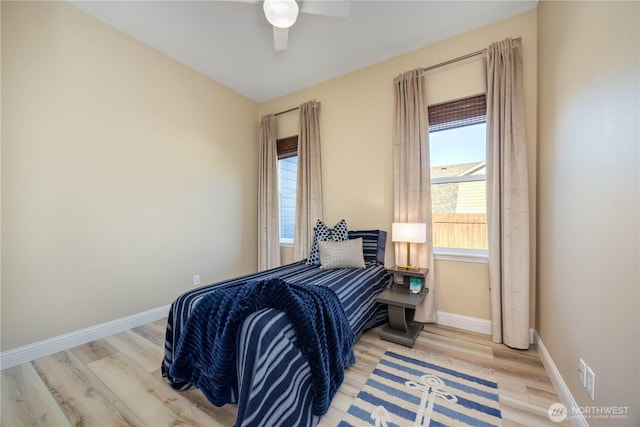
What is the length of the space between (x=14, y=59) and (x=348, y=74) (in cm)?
306

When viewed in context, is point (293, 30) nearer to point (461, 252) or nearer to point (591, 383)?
point (461, 252)

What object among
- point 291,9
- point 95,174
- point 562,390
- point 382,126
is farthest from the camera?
point 382,126

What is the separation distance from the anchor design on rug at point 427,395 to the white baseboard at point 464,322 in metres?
0.93

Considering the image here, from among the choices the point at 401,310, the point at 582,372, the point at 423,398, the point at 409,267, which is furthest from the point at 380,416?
the point at 409,267

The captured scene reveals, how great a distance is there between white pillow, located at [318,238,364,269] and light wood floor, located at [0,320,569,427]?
2.30ft

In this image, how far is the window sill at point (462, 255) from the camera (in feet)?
7.61

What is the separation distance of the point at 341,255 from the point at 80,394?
2122 millimetres

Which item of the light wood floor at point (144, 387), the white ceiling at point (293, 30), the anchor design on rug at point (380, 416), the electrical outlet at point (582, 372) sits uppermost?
the white ceiling at point (293, 30)

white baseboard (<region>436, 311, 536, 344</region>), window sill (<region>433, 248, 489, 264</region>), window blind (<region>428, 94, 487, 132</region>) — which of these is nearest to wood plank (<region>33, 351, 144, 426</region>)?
white baseboard (<region>436, 311, 536, 344</region>)

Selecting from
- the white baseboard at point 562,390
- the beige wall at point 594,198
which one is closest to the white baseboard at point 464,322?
the white baseboard at point 562,390

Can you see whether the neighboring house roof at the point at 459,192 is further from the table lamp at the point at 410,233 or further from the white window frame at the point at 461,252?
the table lamp at the point at 410,233

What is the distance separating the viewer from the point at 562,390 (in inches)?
55.9

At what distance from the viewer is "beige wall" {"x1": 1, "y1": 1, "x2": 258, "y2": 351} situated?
6.10 feet

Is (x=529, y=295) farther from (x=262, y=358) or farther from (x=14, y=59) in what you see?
(x=14, y=59)
